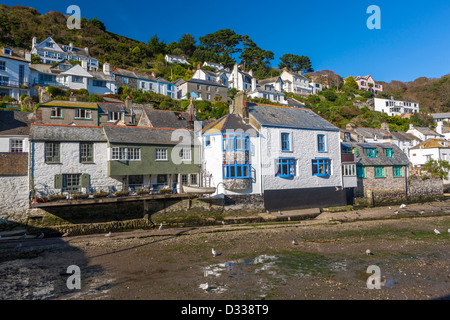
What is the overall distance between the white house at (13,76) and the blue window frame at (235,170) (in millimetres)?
38882

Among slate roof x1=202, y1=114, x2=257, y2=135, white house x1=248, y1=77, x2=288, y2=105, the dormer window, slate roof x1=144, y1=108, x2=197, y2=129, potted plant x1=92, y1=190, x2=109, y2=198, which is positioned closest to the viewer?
potted plant x1=92, y1=190, x2=109, y2=198

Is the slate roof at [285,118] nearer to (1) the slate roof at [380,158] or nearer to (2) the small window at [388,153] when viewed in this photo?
(1) the slate roof at [380,158]

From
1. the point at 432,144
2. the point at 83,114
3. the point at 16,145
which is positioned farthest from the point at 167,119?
the point at 432,144

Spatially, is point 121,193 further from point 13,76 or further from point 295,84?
point 295,84

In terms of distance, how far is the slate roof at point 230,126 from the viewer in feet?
84.5

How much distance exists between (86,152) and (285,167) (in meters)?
17.2

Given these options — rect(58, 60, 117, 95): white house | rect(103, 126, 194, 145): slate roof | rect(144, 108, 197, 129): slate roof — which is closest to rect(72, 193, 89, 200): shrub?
rect(103, 126, 194, 145): slate roof

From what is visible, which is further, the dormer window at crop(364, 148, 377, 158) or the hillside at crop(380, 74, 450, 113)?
the hillside at crop(380, 74, 450, 113)

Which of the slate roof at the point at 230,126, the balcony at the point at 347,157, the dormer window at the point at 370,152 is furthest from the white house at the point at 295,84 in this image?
the slate roof at the point at 230,126

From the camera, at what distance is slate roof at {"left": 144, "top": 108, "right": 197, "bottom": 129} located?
32.1 m

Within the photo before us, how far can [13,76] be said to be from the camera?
1790 inches

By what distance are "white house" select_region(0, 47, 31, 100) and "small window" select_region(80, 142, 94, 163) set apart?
3101 cm

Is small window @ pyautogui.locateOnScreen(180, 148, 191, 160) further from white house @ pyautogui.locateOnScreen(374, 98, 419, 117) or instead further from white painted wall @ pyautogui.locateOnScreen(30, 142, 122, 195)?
white house @ pyautogui.locateOnScreen(374, 98, 419, 117)
